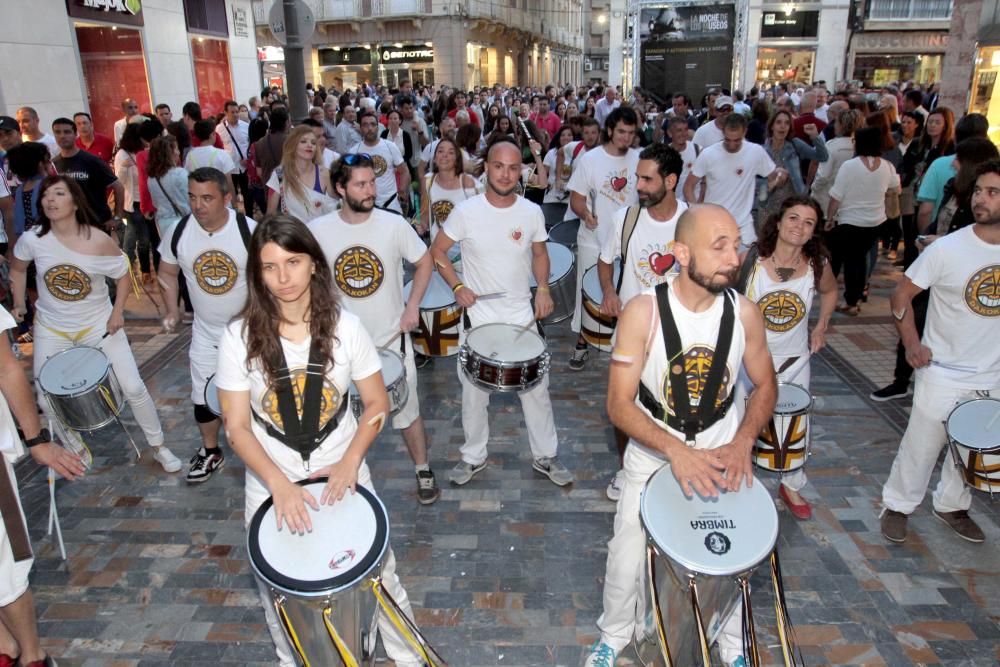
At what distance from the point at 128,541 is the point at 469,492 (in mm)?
2014

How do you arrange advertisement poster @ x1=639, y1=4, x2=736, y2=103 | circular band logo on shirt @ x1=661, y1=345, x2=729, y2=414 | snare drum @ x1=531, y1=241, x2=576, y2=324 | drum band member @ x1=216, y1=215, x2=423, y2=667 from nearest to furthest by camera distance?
1. drum band member @ x1=216, y1=215, x2=423, y2=667
2. circular band logo on shirt @ x1=661, y1=345, x2=729, y2=414
3. snare drum @ x1=531, y1=241, x2=576, y2=324
4. advertisement poster @ x1=639, y1=4, x2=736, y2=103

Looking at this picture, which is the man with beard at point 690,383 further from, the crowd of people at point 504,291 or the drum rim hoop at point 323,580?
the drum rim hoop at point 323,580

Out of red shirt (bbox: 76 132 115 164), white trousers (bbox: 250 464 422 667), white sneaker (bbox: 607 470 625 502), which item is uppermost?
red shirt (bbox: 76 132 115 164)

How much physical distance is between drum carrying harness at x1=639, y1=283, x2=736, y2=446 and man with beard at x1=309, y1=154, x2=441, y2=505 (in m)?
1.70

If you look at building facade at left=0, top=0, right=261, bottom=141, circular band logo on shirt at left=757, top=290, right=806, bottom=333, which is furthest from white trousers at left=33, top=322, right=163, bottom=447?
building facade at left=0, top=0, right=261, bottom=141

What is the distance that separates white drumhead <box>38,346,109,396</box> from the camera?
4004 mm

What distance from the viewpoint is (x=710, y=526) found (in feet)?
8.01

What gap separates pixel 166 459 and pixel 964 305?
4.91 m

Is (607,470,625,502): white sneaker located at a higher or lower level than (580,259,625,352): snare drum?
lower

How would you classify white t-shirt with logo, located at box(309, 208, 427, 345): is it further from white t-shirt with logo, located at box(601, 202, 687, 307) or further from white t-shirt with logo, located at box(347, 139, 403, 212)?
white t-shirt with logo, located at box(347, 139, 403, 212)

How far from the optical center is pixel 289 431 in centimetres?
262

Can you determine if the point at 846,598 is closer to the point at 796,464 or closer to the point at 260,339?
the point at 796,464

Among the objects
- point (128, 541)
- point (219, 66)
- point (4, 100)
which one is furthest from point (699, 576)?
point (219, 66)

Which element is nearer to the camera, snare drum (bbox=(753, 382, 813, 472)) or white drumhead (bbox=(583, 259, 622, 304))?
snare drum (bbox=(753, 382, 813, 472))
